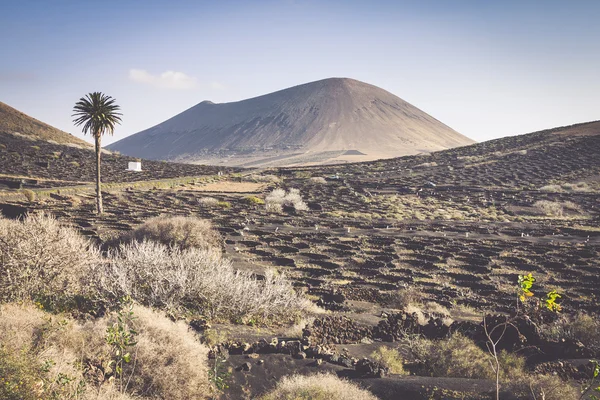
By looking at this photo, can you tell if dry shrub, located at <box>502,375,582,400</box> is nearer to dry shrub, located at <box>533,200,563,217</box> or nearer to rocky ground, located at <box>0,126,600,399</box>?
rocky ground, located at <box>0,126,600,399</box>

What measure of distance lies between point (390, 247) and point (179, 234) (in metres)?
12.2

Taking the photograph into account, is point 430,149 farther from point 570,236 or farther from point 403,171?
point 570,236

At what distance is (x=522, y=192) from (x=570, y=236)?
70.5 feet

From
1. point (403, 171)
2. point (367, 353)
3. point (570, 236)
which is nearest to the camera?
point (367, 353)

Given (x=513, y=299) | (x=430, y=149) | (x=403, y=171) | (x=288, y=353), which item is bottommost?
(x=513, y=299)

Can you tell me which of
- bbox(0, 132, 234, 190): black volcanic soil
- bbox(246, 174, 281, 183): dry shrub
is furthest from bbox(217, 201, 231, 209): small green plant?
bbox(246, 174, 281, 183): dry shrub

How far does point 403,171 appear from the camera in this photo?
68188mm

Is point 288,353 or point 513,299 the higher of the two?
point 288,353

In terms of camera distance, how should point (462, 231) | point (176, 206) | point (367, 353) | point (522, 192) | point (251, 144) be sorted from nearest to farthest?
point (367, 353), point (462, 231), point (176, 206), point (522, 192), point (251, 144)

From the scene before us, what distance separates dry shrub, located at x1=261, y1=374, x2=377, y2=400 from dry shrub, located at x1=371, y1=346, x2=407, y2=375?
188 centimetres

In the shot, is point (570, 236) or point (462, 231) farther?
point (462, 231)

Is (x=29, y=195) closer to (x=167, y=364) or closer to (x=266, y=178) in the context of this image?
(x=167, y=364)

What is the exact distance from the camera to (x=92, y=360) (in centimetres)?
612

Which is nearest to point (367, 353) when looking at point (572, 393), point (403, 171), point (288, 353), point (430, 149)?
point (288, 353)
